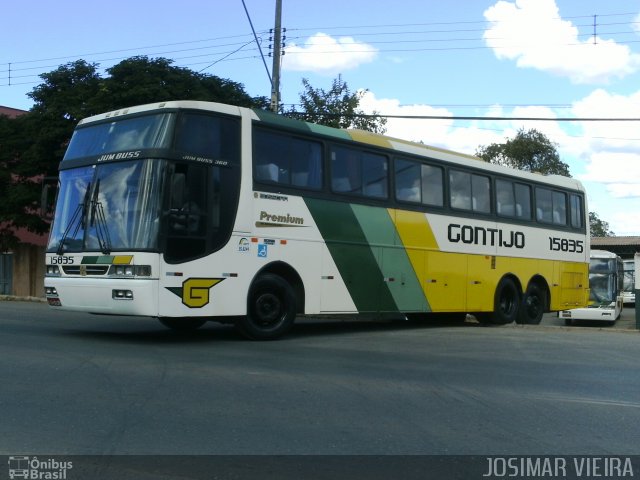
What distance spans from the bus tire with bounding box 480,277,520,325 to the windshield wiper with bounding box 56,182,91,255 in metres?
10.2

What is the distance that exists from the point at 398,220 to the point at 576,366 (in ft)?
17.8

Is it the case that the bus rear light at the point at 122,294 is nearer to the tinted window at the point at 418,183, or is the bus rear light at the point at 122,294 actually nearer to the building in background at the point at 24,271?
the tinted window at the point at 418,183

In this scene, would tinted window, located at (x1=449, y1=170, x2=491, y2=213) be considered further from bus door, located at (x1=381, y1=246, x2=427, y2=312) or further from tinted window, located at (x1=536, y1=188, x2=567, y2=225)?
tinted window, located at (x1=536, y1=188, x2=567, y2=225)

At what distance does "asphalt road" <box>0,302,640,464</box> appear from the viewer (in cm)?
543

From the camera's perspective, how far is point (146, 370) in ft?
26.9

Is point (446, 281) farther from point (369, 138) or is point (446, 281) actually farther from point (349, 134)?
point (349, 134)

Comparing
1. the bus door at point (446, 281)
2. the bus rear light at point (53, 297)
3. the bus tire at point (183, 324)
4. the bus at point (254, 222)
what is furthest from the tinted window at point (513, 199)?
the bus rear light at point (53, 297)

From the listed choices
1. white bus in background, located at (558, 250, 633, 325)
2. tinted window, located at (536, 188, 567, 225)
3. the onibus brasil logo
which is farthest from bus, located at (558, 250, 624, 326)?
the onibus brasil logo

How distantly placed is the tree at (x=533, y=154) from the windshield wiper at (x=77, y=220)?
1854 inches

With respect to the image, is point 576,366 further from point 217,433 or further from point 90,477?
point 90,477

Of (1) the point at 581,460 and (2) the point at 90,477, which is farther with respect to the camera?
(1) the point at 581,460

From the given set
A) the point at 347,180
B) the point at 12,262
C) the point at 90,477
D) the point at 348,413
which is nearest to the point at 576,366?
the point at 348,413

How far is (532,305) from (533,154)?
3930 centimetres

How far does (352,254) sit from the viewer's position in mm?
13266
